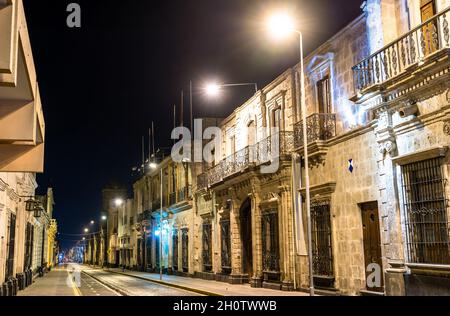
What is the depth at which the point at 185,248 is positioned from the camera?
38.6 meters

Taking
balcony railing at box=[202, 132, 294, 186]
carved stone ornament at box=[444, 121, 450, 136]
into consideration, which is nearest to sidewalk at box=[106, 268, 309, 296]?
balcony railing at box=[202, 132, 294, 186]

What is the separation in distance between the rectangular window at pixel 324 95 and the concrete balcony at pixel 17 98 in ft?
39.8

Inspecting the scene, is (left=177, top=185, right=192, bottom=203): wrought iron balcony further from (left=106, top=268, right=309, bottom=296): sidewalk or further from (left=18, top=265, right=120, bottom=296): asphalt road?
(left=18, top=265, right=120, bottom=296): asphalt road

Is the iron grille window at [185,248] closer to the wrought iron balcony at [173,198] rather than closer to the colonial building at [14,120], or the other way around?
the wrought iron balcony at [173,198]

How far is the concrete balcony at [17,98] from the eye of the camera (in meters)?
6.24

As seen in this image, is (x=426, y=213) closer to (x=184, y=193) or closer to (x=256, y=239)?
(x=256, y=239)

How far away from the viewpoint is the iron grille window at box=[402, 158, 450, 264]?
1370 centimetres

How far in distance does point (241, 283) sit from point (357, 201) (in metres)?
11.9

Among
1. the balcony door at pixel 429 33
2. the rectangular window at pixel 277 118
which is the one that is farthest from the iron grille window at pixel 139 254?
the balcony door at pixel 429 33

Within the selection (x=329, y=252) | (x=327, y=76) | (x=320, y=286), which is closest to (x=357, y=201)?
(x=329, y=252)

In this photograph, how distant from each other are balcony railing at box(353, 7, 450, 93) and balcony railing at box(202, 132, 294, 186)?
5.71 metres

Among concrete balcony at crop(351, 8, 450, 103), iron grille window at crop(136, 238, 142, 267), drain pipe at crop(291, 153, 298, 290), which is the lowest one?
iron grille window at crop(136, 238, 142, 267)

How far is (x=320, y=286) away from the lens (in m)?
19.9

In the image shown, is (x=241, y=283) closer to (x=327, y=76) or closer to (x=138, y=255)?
(x=327, y=76)
